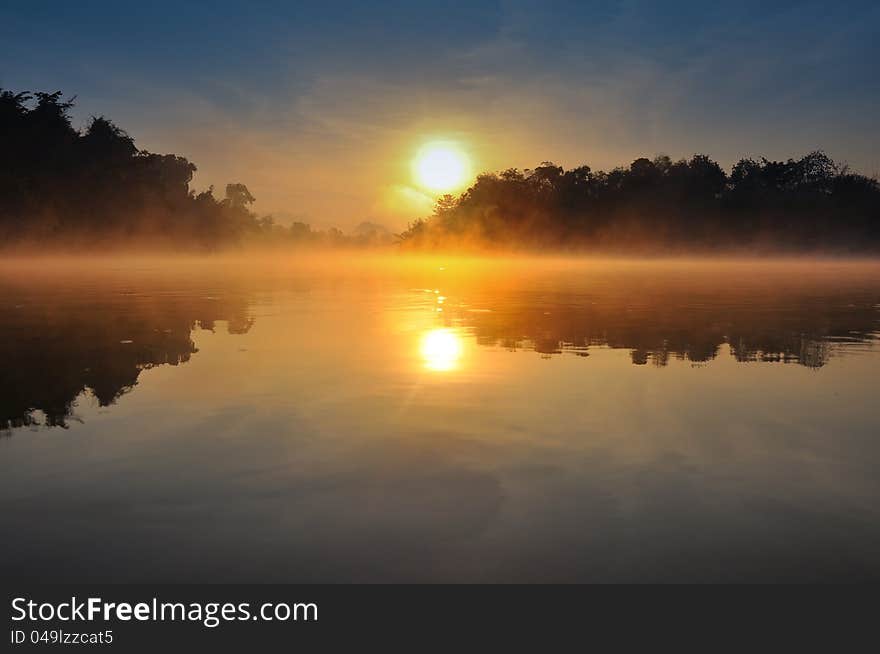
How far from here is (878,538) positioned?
4730mm

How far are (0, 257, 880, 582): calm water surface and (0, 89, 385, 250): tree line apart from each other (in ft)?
229

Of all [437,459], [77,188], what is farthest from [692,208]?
[437,459]

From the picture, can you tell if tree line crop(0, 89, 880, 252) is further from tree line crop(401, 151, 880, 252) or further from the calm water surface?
the calm water surface

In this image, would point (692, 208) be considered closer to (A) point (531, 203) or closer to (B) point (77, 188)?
(A) point (531, 203)

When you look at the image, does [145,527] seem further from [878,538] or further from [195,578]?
[878,538]

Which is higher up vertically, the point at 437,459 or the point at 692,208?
the point at 692,208

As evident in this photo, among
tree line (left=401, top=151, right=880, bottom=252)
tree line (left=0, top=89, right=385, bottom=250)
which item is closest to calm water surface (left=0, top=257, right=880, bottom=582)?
tree line (left=0, top=89, right=385, bottom=250)

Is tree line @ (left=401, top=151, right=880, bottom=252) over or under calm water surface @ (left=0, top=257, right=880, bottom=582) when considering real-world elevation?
over

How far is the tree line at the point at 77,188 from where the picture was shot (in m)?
73.8

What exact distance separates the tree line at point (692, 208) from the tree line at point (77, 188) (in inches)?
2245

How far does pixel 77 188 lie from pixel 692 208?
86912 mm

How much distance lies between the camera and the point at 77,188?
266ft

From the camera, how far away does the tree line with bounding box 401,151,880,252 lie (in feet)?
375

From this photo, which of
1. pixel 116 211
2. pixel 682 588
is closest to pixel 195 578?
pixel 682 588
